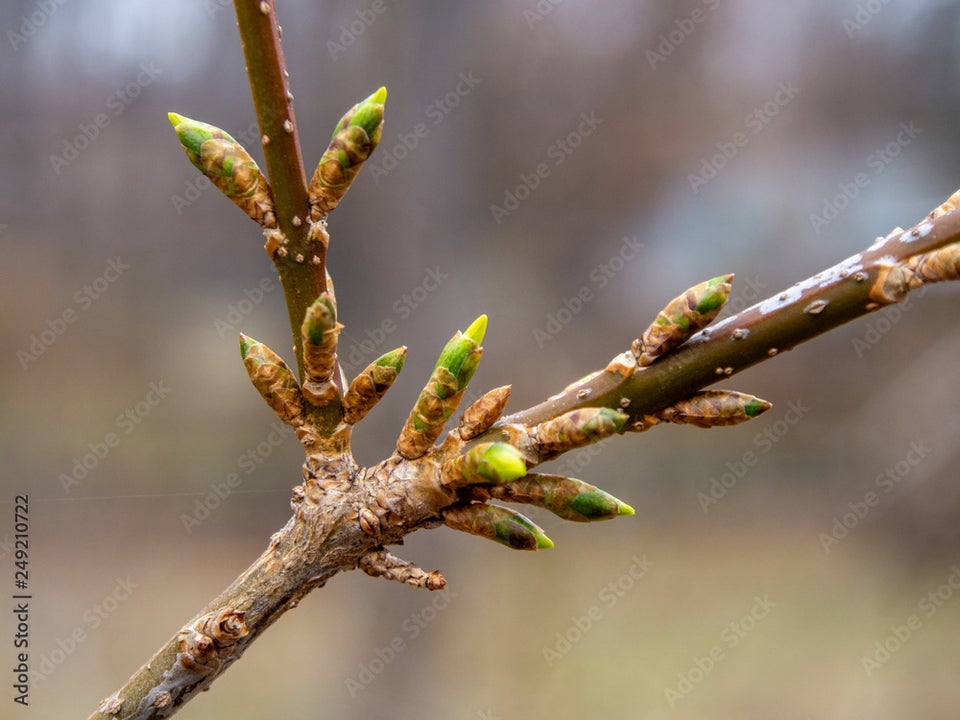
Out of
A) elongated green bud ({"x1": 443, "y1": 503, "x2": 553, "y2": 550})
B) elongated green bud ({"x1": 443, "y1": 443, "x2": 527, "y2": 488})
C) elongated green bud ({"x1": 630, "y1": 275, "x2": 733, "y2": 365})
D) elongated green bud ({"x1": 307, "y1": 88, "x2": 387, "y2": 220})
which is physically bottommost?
elongated green bud ({"x1": 443, "y1": 503, "x2": 553, "y2": 550})

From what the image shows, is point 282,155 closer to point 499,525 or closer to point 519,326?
point 499,525

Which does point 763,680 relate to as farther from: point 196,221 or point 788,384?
point 196,221

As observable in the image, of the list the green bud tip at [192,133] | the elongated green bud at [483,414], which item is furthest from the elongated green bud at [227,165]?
the elongated green bud at [483,414]

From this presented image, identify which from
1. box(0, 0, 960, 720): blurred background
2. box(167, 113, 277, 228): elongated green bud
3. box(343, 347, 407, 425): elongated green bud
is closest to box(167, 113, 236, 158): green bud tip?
box(167, 113, 277, 228): elongated green bud

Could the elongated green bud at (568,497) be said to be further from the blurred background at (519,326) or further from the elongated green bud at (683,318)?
the blurred background at (519,326)

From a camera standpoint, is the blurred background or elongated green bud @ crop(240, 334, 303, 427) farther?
the blurred background

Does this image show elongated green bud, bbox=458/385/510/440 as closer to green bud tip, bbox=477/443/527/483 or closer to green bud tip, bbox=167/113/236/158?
green bud tip, bbox=477/443/527/483

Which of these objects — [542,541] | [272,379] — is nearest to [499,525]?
[542,541]
